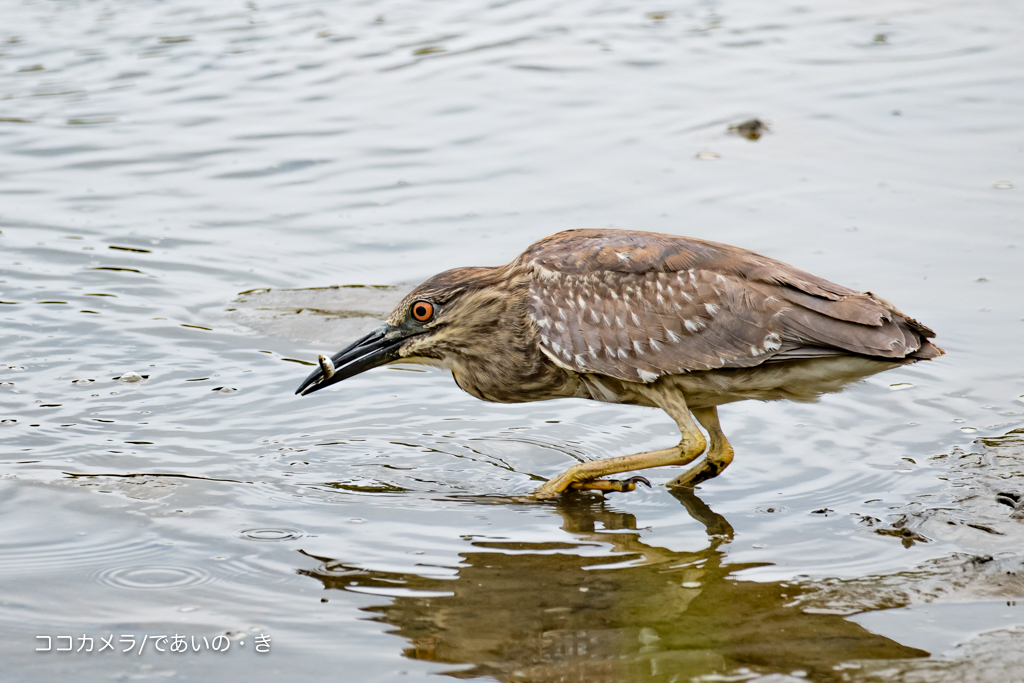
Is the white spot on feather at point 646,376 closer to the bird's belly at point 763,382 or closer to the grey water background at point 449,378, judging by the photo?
the bird's belly at point 763,382

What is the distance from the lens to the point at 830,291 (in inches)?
232

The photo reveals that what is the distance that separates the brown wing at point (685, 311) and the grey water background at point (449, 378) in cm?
81

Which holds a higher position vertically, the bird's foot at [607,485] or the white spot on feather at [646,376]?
the white spot on feather at [646,376]

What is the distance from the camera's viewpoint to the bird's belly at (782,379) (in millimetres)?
5816

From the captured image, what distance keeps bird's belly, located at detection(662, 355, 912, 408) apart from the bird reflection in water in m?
0.83

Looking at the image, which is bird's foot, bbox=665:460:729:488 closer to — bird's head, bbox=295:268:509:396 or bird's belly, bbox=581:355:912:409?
bird's belly, bbox=581:355:912:409

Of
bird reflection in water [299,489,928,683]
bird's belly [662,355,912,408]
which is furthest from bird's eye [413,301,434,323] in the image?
bird reflection in water [299,489,928,683]

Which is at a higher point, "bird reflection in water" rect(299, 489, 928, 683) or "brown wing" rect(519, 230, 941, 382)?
"brown wing" rect(519, 230, 941, 382)

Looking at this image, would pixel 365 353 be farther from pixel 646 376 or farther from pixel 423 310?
pixel 646 376

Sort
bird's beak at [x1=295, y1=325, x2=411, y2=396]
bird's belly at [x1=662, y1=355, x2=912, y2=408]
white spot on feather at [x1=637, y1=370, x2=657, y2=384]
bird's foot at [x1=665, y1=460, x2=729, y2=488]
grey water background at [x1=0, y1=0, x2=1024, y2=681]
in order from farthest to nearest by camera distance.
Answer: bird's beak at [x1=295, y1=325, x2=411, y2=396], bird's foot at [x1=665, y1=460, x2=729, y2=488], white spot on feather at [x1=637, y1=370, x2=657, y2=384], bird's belly at [x1=662, y1=355, x2=912, y2=408], grey water background at [x1=0, y1=0, x2=1024, y2=681]

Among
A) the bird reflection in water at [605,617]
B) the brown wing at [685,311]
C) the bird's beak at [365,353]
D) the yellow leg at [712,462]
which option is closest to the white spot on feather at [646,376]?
the brown wing at [685,311]

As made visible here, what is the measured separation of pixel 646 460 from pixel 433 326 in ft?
4.83

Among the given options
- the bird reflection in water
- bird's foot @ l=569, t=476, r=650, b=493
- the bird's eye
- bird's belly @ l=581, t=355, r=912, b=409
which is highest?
the bird's eye

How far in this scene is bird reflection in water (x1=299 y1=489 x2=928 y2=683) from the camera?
445 centimetres
